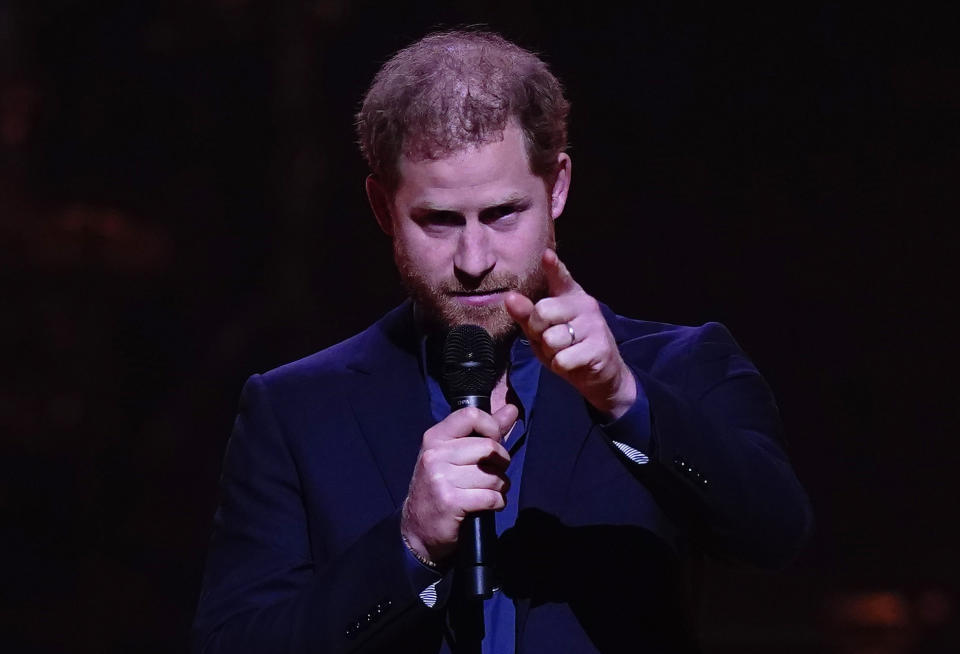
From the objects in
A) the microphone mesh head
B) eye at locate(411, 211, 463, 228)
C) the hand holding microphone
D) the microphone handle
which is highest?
eye at locate(411, 211, 463, 228)

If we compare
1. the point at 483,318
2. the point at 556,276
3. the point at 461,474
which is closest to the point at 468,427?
the point at 461,474

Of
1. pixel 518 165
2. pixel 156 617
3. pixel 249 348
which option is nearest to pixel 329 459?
pixel 518 165

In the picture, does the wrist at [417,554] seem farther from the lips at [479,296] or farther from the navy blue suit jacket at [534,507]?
the lips at [479,296]

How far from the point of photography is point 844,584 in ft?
11.5

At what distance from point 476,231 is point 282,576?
0.59m

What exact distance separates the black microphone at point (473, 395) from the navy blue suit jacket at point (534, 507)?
0.54ft

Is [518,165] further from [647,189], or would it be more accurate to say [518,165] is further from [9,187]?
[9,187]

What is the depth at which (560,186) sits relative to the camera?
2062 mm

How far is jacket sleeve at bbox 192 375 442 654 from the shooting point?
1.66 m

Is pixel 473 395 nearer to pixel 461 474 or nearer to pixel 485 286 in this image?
pixel 461 474

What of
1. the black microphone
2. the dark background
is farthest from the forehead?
the dark background

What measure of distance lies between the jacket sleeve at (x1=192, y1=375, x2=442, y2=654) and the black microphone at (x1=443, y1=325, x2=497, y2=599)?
0.17 metres

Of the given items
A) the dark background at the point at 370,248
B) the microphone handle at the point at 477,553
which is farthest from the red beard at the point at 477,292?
the dark background at the point at 370,248

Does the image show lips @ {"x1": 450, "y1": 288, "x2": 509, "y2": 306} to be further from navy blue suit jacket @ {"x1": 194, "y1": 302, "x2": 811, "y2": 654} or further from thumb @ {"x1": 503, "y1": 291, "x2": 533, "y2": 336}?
thumb @ {"x1": 503, "y1": 291, "x2": 533, "y2": 336}
